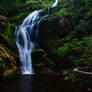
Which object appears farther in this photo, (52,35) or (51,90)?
(52,35)

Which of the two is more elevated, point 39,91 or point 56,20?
point 56,20

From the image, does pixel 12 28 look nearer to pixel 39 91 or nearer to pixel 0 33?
pixel 0 33

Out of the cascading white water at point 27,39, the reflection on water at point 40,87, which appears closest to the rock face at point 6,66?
the reflection on water at point 40,87

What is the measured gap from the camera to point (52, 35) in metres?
23.7

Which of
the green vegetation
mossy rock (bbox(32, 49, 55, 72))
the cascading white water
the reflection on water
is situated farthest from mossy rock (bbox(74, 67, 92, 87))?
the cascading white water

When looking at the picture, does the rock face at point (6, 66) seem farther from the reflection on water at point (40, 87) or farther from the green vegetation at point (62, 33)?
the green vegetation at point (62, 33)

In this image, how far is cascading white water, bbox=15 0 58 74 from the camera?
66.9 feet

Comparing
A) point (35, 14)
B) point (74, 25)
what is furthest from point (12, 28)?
point (74, 25)

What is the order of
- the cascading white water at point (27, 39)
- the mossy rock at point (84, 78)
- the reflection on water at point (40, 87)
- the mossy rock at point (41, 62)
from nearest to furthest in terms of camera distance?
the reflection on water at point (40, 87) < the mossy rock at point (84, 78) < the mossy rock at point (41, 62) < the cascading white water at point (27, 39)

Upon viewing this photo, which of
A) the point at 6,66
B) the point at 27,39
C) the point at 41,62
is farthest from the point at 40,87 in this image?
the point at 27,39

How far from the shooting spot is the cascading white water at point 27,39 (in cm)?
2041

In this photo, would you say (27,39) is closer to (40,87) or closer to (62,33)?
(62,33)

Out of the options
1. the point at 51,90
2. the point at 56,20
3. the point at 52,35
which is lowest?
the point at 51,90

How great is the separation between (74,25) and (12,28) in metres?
9.36
